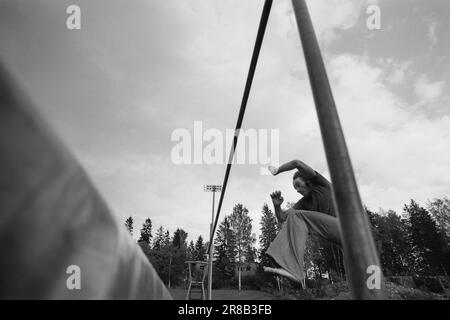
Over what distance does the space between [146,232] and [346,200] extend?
290 feet

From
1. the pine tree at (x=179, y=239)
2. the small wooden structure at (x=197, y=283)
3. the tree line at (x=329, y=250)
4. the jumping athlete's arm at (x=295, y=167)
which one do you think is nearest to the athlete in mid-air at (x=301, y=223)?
the jumping athlete's arm at (x=295, y=167)

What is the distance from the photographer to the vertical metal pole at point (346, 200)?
A: 107 cm

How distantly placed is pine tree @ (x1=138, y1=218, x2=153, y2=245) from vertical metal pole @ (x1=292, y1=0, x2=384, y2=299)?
8651 centimetres

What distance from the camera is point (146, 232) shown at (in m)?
83.3

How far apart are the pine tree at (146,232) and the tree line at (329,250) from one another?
45.0 feet

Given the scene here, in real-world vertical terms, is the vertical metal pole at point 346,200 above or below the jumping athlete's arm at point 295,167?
below

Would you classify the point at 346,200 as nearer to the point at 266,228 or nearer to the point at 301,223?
the point at 301,223

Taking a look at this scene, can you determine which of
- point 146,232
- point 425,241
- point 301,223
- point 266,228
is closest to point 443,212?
point 425,241

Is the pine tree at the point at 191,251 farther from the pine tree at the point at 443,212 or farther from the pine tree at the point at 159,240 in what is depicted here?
the pine tree at the point at 443,212

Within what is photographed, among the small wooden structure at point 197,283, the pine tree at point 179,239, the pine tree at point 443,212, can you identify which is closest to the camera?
the small wooden structure at point 197,283

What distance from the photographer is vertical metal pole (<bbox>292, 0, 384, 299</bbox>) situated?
1.07 m
